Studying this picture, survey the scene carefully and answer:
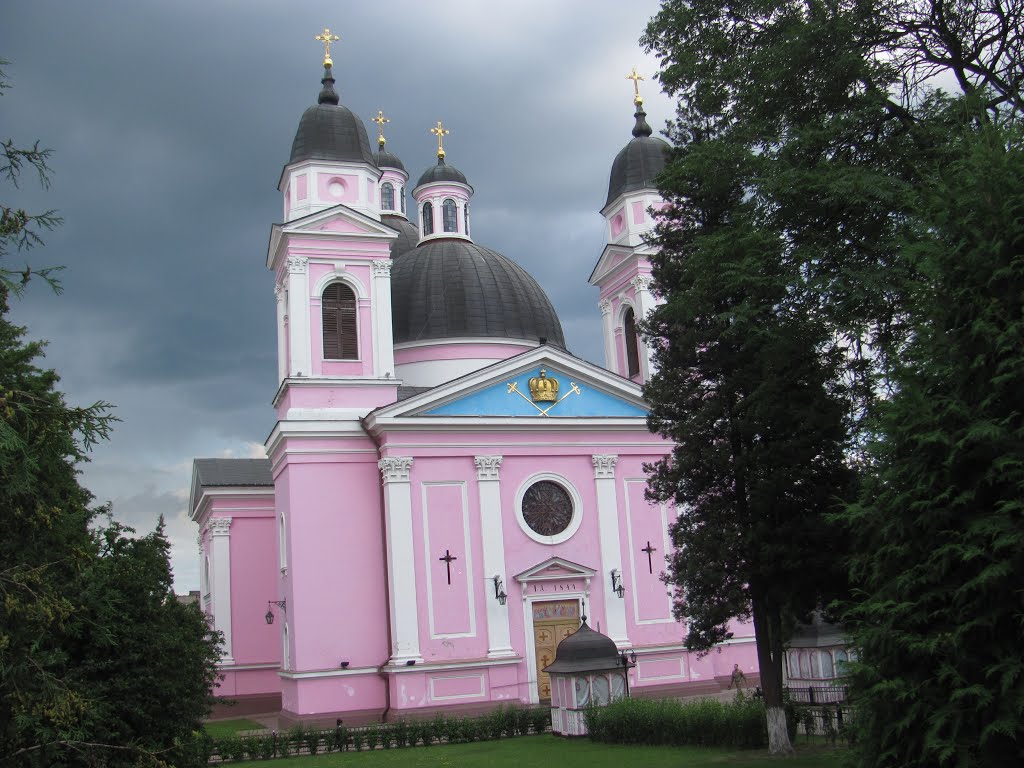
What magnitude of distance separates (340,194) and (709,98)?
17127 mm

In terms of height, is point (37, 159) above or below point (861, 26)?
below

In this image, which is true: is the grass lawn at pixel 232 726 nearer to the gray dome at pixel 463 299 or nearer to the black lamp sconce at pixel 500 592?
the black lamp sconce at pixel 500 592

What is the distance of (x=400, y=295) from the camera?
3553cm

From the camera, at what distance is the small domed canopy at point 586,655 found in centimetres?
2164

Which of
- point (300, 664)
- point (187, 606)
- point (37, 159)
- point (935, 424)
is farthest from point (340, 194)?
point (935, 424)

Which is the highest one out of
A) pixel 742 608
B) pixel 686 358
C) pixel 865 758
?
pixel 686 358

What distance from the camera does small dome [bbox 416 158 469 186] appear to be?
126ft

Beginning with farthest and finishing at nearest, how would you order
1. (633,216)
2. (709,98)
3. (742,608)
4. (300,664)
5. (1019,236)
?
(633,216) → (300,664) → (742,608) → (709,98) → (1019,236)

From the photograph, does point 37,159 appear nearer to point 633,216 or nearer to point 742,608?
point 742,608

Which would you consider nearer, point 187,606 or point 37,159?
point 37,159

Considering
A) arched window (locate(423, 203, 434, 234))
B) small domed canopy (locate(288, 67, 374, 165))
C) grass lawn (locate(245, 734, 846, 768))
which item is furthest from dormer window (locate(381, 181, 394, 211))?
grass lawn (locate(245, 734, 846, 768))

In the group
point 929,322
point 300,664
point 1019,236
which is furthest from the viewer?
point 300,664

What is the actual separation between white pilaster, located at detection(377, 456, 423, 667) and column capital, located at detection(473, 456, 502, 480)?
6.42 feet

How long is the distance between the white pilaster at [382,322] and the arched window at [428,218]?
7.97 m
